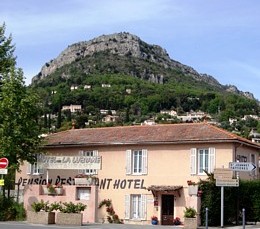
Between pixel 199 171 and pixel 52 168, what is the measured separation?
395 inches

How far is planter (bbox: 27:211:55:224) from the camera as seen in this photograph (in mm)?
34750

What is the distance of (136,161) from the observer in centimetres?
3981

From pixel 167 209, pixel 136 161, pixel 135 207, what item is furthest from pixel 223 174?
pixel 136 161

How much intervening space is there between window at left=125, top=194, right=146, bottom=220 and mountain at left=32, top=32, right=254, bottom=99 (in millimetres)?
104779

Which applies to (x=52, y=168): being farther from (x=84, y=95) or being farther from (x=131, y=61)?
(x=131, y=61)

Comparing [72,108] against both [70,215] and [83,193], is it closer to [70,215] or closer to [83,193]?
[83,193]

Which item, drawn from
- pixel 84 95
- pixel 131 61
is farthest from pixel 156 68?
pixel 84 95

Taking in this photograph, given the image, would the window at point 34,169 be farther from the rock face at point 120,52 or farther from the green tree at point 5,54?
the rock face at point 120,52

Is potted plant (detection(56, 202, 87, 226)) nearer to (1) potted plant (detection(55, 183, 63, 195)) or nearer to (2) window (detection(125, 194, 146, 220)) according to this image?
(1) potted plant (detection(55, 183, 63, 195))

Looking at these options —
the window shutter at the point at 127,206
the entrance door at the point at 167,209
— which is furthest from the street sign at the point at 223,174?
the window shutter at the point at 127,206

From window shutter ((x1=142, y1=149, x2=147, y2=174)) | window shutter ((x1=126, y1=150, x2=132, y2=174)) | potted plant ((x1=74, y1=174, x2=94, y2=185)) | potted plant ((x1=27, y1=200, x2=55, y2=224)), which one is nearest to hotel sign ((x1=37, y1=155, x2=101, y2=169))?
potted plant ((x1=74, y1=174, x2=94, y2=185))

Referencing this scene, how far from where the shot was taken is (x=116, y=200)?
1576 inches

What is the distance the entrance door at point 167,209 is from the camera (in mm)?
37594

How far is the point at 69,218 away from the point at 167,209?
6867 millimetres
